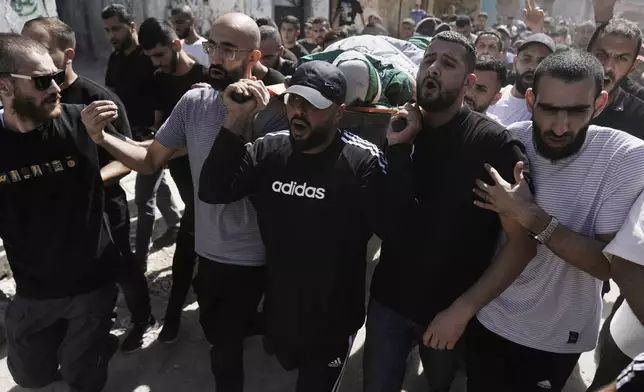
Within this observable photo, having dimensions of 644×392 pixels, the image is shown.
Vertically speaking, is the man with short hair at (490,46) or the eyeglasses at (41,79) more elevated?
the eyeglasses at (41,79)

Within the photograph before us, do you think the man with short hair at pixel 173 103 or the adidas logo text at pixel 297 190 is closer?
the adidas logo text at pixel 297 190

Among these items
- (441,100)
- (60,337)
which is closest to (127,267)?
(60,337)

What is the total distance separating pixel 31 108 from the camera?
7.35ft

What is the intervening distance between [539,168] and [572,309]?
561 millimetres

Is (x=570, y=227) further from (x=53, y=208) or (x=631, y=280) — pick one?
(x=53, y=208)

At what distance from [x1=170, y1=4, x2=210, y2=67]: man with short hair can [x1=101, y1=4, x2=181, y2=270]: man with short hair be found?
0.66 meters

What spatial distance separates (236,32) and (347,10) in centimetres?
1161

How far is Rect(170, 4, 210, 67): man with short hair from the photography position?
16.3 ft

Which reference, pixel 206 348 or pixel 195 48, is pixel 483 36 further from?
pixel 206 348

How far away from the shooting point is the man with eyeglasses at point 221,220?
2.47 meters

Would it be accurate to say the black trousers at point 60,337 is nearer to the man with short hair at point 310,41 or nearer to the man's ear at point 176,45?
the man's ear at point 176,45

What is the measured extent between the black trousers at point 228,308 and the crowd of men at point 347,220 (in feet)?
0.04

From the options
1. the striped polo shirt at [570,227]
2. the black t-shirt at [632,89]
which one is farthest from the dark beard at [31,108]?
the black t-shirt at [632,89]

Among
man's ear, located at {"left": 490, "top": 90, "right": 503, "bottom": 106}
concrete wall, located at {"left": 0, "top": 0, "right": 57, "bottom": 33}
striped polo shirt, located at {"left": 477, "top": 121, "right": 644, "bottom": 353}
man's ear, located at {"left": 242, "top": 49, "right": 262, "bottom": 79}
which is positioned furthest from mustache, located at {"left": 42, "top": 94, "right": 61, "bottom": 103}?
concrete wall, located at {"left": 0, "top": 0, "right": 57, "bottom": 33}
